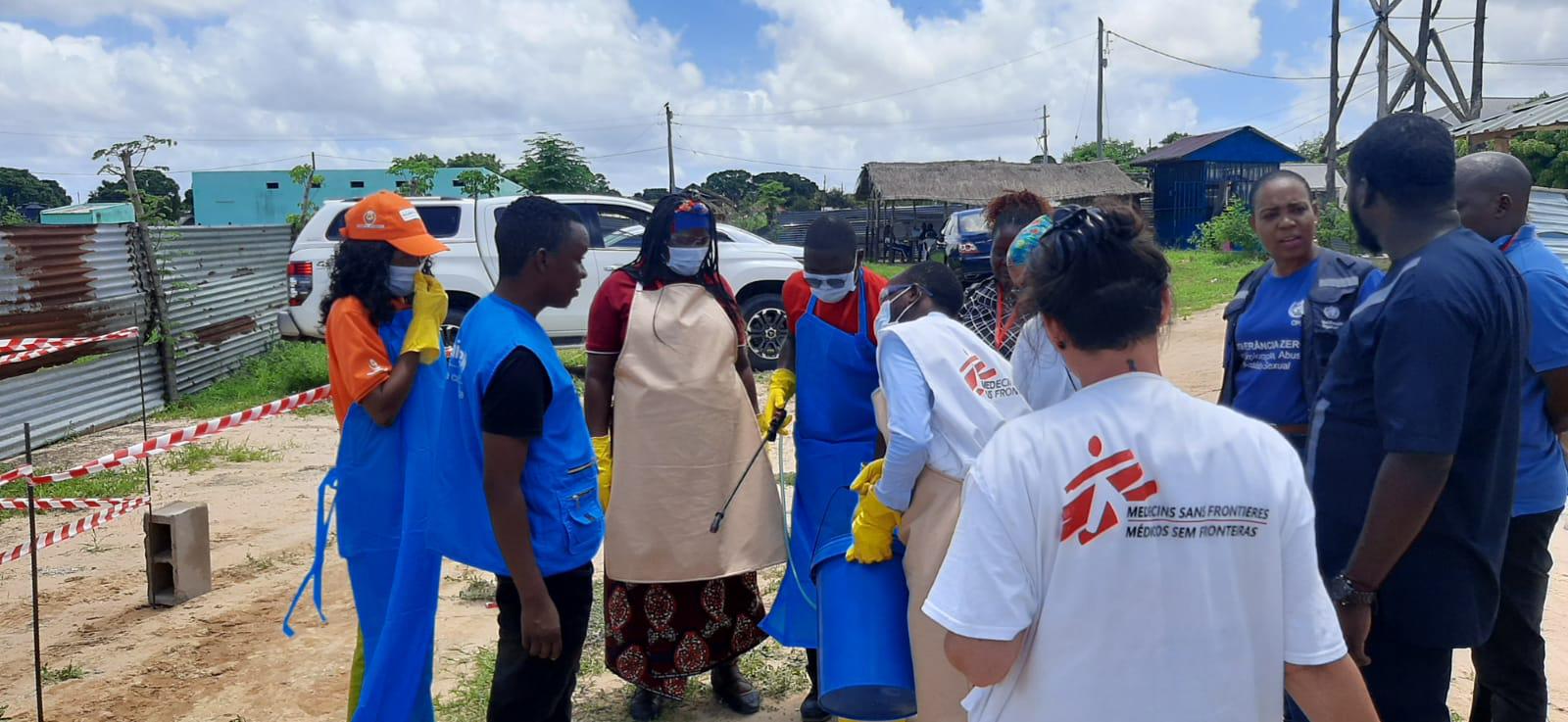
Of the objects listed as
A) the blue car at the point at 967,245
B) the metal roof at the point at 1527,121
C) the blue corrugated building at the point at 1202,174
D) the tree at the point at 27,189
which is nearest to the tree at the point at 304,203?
the blue car at the point at 967,245

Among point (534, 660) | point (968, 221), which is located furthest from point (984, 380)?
point (968, 221)

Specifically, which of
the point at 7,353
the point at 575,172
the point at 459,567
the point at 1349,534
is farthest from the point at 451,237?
the point at 575,172

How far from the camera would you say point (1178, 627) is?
152 centimetres

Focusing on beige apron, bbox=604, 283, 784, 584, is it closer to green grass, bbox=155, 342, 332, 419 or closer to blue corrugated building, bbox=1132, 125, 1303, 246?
green grass, bbox=155, 342, 332, 419

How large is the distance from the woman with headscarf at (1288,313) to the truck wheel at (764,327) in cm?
701

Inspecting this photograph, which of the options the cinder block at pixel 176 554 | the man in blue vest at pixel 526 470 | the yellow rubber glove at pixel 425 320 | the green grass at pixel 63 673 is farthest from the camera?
the cinder block at pixel 176 554

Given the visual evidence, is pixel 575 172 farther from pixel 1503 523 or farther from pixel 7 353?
pixel 1503 523

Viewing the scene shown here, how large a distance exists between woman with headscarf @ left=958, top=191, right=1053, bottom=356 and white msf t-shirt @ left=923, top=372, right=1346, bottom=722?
175 cm

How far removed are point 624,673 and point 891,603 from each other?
4.79ft

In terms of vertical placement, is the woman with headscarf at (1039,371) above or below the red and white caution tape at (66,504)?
above

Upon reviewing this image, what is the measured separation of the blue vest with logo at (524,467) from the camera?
2.56 meters

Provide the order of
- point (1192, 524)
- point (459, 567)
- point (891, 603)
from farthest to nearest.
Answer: point (459, 567) → point (891, 603) → point (1192, 524)

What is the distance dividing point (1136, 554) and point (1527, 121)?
1488cm

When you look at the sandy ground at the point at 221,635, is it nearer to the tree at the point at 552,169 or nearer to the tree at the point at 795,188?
the tree at the point at 552,169
